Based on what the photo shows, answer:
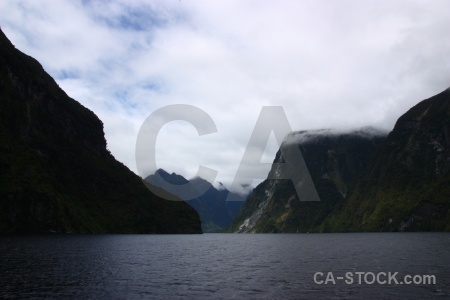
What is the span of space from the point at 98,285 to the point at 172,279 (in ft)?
39.6

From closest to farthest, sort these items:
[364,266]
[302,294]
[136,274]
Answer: [302,294] → [136,274] → [364,266]

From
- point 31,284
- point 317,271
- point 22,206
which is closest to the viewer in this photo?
point 31,284

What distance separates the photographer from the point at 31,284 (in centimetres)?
5150

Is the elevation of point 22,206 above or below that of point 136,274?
above

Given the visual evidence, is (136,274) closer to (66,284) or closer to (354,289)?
(66,284)

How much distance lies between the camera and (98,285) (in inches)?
2095

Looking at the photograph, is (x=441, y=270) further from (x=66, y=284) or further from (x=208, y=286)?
(x=66, y=284)

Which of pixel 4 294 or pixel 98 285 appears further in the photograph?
pixel 98 285

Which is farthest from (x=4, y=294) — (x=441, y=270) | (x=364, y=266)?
(x=441, y=270)

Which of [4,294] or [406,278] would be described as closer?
[4,294]

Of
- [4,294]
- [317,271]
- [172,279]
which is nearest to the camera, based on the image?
[4,294]

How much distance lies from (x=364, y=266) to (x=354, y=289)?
2873 cm

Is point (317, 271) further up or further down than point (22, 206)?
further down

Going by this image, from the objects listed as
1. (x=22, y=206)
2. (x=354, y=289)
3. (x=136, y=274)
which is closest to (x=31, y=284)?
(x=136, y=274)
